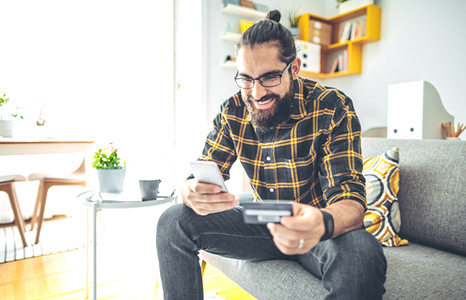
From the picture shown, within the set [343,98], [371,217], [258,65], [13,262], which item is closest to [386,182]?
[371,217]

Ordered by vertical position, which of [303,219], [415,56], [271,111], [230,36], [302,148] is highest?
[230,36]

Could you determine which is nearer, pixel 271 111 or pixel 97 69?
pixel 271 111

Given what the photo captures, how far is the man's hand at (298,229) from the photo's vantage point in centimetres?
64

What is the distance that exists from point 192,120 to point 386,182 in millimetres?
2085

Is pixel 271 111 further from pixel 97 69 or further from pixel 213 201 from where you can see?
pixel 97 69

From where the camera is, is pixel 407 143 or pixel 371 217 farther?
pixel 407 143

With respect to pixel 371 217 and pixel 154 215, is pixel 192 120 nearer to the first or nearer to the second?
pixel 154 215

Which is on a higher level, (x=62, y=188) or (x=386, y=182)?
(x=386, y=182)

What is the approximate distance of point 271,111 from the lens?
1.09 meters

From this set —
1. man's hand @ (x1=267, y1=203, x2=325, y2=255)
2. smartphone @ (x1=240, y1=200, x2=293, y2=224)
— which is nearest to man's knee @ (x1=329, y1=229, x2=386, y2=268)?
man's hand @ (x1=267, y1=203, x2=325, y2=255)

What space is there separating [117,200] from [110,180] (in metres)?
0.15

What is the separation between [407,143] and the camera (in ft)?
4.45

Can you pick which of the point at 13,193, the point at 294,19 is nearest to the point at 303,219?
the point at 13,193

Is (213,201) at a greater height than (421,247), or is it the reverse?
(213,201)
